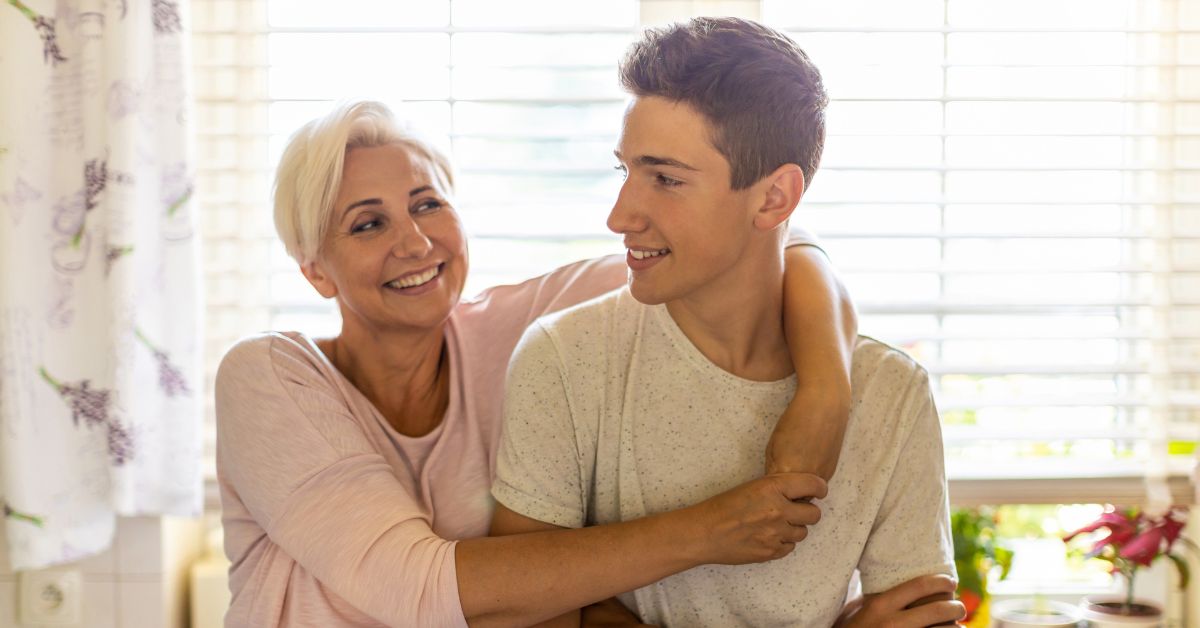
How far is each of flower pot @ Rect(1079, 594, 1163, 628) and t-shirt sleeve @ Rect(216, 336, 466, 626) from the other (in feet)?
4.34

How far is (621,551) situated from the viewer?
138cm

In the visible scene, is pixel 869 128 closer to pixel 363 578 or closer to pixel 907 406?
pixel 907 406

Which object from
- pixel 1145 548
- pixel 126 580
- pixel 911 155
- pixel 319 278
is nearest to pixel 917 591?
pixel 1145 548

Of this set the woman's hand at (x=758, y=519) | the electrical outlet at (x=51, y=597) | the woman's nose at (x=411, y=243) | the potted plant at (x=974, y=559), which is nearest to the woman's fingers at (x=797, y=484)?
the woman's hand at (x=758, y=519)

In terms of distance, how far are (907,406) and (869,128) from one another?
0.89m

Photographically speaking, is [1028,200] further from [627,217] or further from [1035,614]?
[627,217]

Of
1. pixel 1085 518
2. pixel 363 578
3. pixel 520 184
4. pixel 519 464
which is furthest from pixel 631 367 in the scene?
pixel 1085 518

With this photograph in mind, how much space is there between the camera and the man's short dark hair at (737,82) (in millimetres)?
1369

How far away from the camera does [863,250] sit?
2.32m

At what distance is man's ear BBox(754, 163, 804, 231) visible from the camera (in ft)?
4.68

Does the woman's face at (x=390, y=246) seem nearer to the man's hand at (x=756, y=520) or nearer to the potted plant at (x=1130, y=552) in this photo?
the man's hand at (x=756, y=520)

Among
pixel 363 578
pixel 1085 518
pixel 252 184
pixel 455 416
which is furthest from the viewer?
pixel 1085 518

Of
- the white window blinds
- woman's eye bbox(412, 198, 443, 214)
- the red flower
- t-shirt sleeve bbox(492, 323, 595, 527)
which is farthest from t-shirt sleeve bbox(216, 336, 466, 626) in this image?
the red flower

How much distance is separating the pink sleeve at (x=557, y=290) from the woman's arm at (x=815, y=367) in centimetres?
29
